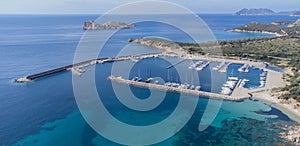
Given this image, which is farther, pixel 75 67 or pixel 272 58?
pixel 272 58

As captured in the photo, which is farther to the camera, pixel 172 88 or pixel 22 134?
pixel 172 88

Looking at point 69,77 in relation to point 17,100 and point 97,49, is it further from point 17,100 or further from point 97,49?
point 97,49

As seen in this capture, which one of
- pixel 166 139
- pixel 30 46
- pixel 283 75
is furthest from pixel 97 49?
pixel 166 139

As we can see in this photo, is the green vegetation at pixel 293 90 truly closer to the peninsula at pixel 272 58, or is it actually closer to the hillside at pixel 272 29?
the peninsula at pixel 272 58

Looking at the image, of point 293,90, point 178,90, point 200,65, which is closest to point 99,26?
point 200,65

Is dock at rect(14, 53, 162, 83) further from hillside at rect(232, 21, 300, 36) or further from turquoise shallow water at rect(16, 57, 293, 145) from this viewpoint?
hillside at rect(232, 21, 300, 36)

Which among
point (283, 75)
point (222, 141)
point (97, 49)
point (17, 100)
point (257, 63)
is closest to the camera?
point (222, 141)

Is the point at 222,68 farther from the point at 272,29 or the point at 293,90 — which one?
the point at 272,29

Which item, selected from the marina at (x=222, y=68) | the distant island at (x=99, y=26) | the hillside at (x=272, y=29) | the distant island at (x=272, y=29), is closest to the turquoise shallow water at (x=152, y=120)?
the marina at (x=222, y=68)
